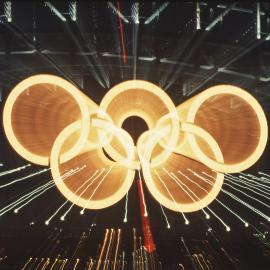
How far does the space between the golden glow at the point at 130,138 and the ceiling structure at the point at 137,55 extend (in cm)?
69

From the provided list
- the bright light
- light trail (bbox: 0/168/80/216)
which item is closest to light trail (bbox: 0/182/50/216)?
light trail (bbox: 0/168/80/216)

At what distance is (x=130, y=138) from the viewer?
19.5 ft

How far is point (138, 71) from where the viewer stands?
320 inches

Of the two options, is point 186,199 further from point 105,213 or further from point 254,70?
point 254,70

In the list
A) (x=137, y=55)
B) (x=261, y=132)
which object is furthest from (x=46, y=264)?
(x=137, y=55)

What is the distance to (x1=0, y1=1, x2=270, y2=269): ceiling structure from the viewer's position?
21.0 feet

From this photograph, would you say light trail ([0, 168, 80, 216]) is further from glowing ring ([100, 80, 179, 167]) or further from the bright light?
the bright light

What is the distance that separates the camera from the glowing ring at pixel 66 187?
529 centimetres

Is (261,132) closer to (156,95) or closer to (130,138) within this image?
(156,95)

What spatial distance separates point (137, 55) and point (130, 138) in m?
2.26

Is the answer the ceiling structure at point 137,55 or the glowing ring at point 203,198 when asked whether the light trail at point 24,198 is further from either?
the glowing ring at point 203,198

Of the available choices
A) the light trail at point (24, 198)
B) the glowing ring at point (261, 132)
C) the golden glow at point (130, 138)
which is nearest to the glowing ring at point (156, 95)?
the golden glow at point (130, 138)

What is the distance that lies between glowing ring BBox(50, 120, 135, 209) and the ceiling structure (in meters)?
1.01

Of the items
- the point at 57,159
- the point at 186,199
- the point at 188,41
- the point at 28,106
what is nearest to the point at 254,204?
the point at 186,199
